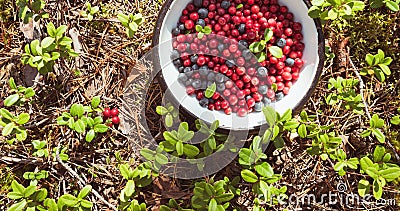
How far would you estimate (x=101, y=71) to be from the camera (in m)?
2.66

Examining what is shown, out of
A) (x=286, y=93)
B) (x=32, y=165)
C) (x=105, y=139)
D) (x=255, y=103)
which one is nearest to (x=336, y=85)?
(x=286, y=93)

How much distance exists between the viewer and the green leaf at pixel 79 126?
2322 mm

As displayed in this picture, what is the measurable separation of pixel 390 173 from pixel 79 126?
1435 millimetres

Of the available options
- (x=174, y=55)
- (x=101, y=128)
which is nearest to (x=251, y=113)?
(x=174, y=55)

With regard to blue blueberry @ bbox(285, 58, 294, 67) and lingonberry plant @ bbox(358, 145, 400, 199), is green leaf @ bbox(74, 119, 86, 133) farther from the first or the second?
lingonberry plant @ bbox(358, 145, 400, 199)

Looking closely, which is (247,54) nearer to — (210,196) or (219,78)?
(219,78)

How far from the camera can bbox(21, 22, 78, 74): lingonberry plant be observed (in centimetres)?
225

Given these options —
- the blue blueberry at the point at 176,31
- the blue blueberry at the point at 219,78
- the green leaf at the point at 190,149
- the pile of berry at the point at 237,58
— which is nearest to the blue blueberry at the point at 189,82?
the pile of berry at the point at 237,58

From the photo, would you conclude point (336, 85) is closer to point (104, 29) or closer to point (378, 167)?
point (378, 167)

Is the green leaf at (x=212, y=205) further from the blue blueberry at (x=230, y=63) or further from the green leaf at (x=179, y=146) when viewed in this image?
the blue blueberry at (x=230, y=63)

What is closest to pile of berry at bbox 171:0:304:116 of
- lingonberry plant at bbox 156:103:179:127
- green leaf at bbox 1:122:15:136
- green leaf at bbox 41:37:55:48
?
lingonberry plant at bbox 156:103:179:127

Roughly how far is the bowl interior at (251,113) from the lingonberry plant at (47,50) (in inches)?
18.1

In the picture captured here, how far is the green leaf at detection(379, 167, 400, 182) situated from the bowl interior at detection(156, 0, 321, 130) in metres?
0.48

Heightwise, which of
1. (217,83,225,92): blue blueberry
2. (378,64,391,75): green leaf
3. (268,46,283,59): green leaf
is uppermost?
(268,46,283,59): green leaf
